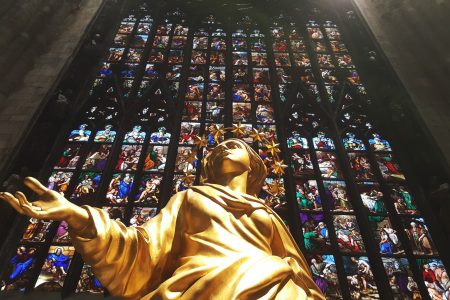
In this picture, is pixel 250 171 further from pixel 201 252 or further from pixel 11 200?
pixel 11 200

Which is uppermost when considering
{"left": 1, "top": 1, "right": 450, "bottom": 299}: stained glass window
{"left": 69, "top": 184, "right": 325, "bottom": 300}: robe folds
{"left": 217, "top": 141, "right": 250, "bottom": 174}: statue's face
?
{"left": 1, "top": 1, "right": 450, "bottom": 299}: stained glass window

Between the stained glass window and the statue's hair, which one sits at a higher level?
the stained glass window

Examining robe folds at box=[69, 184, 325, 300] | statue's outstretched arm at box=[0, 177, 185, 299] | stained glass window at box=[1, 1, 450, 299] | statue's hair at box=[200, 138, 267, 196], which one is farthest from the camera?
stained glass window at box=[1, 1, 450, 299]

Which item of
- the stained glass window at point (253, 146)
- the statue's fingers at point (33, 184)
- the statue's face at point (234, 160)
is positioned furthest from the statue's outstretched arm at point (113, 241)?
the stained glass window at point (253, 146)

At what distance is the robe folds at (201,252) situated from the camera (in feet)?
8.00

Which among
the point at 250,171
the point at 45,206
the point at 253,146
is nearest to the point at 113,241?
the point at 45,206

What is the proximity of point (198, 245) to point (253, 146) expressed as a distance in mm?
4427

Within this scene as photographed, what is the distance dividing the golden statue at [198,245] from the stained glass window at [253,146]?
25.5 inches

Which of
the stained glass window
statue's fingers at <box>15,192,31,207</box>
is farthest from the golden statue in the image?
the stained glass window

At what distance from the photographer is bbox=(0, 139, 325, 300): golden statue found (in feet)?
7.83

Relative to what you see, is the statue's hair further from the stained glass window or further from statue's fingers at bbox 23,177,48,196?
statue's fingers at bbox 23,177,48,196

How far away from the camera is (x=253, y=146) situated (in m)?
7.16

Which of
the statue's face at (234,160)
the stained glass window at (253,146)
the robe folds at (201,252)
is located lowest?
the robe folds at (201,252)

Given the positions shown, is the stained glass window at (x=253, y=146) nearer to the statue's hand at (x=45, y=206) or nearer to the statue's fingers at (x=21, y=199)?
the statue's hand at (x=45, y=206)
